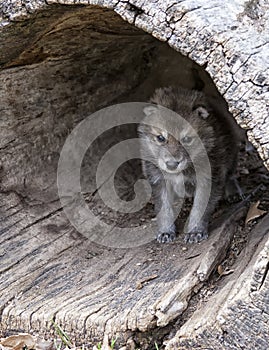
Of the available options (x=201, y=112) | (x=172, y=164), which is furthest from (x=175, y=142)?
(x=201, y=112)

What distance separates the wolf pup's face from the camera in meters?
4.83

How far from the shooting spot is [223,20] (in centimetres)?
297

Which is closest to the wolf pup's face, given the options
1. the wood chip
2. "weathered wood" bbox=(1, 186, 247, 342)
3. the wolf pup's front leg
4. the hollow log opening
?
the wolf pup's front leg

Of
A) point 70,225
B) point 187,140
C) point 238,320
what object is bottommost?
point 238,320

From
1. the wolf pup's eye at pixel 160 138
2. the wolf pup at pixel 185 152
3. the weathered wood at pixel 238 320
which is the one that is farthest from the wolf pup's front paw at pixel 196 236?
the weathered wood at pixel 238 320

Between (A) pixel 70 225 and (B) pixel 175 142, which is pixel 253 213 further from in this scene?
(A) pixel 70 225

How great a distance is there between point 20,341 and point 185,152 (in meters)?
2.04

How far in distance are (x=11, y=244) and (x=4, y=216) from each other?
9.1 inches

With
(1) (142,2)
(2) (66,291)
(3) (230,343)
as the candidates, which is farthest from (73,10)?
(3) (230,343)

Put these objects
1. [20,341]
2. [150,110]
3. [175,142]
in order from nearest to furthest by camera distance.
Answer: [20,341], [175,142], [150,110]

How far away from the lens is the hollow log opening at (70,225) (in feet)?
11.2

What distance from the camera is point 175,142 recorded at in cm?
490

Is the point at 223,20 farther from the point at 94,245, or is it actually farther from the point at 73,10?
the point at 94,245

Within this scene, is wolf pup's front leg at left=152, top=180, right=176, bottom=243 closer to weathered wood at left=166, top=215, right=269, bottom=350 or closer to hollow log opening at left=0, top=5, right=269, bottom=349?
hollow log opening at left=0, top=5, right=269, bottom=349
